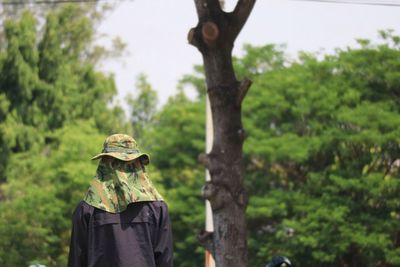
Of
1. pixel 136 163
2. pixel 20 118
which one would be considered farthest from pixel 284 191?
pixel 136 163

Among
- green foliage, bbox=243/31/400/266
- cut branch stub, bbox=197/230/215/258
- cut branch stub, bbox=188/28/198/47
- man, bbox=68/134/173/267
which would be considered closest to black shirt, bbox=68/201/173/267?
man, bbox=68/134/173/267

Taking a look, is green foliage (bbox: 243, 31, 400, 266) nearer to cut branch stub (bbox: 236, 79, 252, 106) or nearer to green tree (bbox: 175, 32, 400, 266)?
green tree (bbox: 175, 32, 400, 266)

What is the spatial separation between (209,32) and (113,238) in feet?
15.7

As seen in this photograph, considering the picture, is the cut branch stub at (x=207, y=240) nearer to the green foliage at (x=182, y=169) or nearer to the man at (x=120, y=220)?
the man at (x=120, y=220)

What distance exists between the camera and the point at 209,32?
31.0 feet

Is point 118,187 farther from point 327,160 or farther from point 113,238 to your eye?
point 327,160

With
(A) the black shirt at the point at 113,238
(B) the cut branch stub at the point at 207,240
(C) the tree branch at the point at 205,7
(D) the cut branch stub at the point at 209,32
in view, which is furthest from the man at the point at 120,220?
(B) the cut branch stub at the point at 207,240

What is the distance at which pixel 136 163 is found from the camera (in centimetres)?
510

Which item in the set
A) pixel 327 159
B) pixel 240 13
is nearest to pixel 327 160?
pixel 327 159

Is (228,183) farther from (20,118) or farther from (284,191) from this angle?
(20,118)

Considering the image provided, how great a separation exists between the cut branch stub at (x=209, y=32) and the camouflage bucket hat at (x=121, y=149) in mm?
4485

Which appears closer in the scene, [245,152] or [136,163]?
[136,163]

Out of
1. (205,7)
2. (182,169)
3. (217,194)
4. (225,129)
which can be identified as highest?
(205,7)

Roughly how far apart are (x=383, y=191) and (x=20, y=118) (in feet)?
41.1
